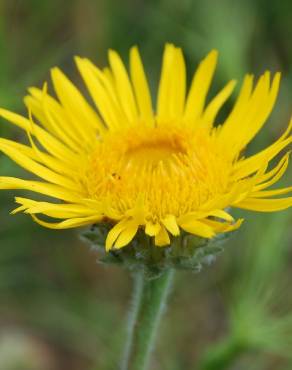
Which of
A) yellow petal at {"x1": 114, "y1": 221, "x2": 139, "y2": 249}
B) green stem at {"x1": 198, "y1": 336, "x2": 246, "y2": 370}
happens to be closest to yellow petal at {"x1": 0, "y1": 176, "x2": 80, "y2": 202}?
yellow petal at {"x1": 114, "y1": 221, "x2": 139, "y2": 249}

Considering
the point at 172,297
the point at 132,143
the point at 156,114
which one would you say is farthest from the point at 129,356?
the point at 172,297

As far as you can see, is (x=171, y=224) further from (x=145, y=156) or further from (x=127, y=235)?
(x=145, y=156)

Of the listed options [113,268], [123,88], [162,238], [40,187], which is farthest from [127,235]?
[113,268]

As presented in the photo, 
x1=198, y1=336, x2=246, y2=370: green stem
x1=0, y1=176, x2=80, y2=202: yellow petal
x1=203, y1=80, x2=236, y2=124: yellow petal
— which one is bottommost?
x1=198, y1=336, x2=246, y2=370: green stem

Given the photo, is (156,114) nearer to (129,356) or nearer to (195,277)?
(129,356)

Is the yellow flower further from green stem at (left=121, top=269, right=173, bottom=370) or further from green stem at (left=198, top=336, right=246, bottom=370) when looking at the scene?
green stem at (left=198, top=336, right=246, bottom=370)
